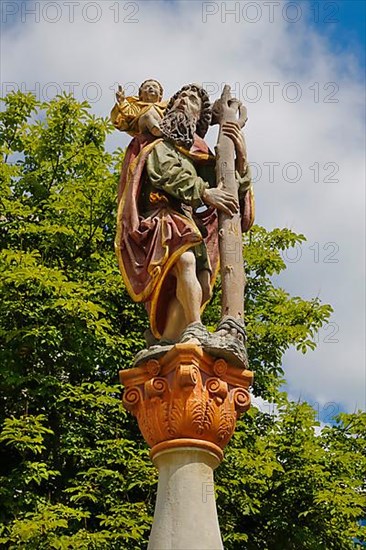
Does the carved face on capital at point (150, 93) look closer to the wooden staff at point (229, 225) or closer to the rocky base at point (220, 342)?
the wooden staff at point (229, 225)

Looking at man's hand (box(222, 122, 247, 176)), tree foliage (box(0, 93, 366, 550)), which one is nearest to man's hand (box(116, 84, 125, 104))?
man's hand (box(222, 122, 247, 176))

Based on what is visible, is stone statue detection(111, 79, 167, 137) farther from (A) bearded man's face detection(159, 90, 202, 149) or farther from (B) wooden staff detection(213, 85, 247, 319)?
(B) wooden staff detection(213, 85, 247, 319)

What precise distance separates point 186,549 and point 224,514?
6.01 m

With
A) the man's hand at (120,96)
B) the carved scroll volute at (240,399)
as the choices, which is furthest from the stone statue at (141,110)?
the carved scroll volute at (240,399)

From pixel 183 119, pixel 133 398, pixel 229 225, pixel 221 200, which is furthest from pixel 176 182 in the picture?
pixel 133 398

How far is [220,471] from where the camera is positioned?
1180 cm

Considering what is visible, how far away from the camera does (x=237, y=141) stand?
7.83m

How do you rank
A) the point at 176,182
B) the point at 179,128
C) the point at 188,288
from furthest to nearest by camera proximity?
the point at 179,128 → the point at 176,182 → the point at 188,288

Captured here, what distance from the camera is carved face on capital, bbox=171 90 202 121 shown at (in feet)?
25.6

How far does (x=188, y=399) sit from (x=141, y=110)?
8.87 ft

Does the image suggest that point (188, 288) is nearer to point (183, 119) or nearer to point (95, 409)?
point (183, 119)

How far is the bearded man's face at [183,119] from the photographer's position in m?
7.64

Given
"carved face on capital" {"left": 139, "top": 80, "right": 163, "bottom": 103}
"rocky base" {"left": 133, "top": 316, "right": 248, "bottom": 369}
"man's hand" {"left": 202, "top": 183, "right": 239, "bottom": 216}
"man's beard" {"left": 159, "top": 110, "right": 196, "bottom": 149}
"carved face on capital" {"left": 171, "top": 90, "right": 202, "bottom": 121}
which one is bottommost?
"rocky base" {"left": 133, "top": 316, "right": 248, "bottom": 369}

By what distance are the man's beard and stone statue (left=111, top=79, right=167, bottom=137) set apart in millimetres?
77
